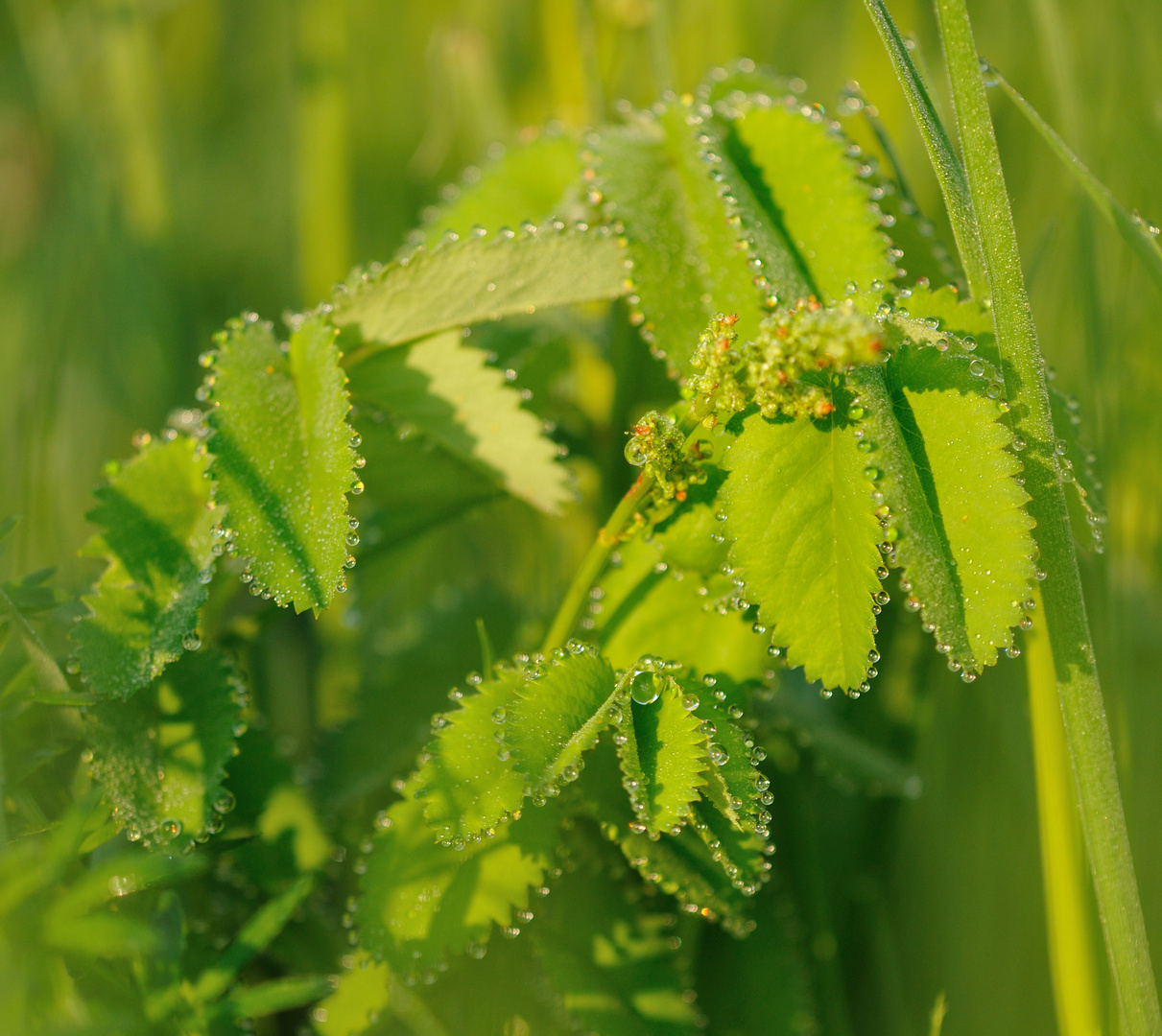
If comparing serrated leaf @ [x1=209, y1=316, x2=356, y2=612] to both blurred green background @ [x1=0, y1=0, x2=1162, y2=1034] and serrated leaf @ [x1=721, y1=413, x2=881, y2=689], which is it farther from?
blurred green background @ [x1=0, y1=0, x2=1162, y2=1034]

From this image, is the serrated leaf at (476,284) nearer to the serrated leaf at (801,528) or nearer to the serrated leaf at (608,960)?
the serrated leaf at (801,528)

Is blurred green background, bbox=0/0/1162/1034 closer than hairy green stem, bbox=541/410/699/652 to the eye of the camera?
No

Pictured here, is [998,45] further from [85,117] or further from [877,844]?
[85,117]

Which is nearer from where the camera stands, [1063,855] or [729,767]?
[729,767]

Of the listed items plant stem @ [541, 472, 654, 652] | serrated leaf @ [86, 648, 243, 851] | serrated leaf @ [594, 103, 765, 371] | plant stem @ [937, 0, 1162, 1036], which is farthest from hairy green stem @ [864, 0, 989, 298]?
serrated leaf @ [86, 648, 243, 851]

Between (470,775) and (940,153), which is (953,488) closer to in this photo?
(940,153)

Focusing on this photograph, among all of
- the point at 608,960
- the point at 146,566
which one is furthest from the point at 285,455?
the point at 608,960
